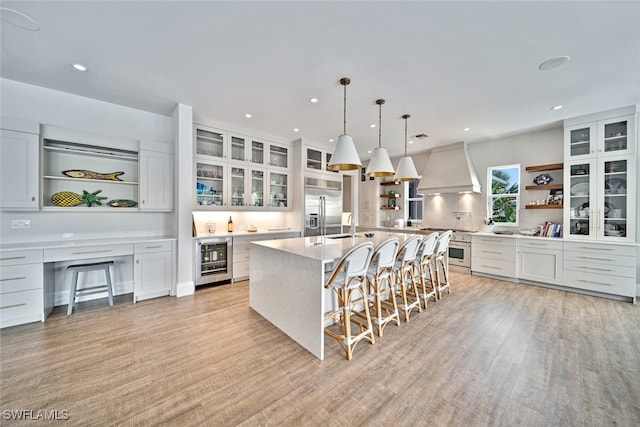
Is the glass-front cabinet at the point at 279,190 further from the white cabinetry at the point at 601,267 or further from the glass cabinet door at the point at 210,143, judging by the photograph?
the white cabinetry at the point at 601,267

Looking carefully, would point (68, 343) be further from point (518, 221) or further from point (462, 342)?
point (518, 221)

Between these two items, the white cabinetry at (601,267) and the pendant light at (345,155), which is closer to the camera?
the pendant light at (345,155)

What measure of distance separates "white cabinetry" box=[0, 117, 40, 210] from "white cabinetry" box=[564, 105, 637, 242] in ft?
25.3

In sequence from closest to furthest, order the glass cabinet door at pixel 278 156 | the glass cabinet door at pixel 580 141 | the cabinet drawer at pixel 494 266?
the glass cabinet door at pixel 580 141
the cabinet drawer at pixel 494 266
the glass cabinet door at pixel 278 156

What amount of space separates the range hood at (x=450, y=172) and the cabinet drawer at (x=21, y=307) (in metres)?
6.66

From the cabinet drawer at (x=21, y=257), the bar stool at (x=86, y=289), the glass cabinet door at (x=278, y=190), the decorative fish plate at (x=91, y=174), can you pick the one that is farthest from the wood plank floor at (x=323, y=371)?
the glass cabinet door at (x=278, y=190)

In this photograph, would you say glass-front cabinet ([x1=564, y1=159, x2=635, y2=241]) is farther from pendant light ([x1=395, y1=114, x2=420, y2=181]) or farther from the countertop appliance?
pendant light ([x1=395, y1=114, x2=420, y2=181])

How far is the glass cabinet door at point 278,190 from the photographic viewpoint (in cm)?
514

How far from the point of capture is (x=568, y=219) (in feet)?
13.5

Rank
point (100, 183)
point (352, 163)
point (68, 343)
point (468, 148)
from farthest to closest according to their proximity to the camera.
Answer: point (468, 148) → point (100, 183) → point (352, 163) → point (68, 343)

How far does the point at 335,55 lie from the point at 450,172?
415 cm

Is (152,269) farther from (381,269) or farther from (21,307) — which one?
(381,269)

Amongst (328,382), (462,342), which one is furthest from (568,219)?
(328,382)

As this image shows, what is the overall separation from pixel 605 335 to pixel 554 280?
70.0 inches
